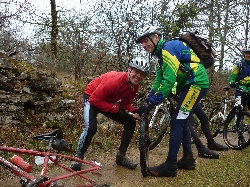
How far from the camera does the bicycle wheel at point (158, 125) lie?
6.24 m

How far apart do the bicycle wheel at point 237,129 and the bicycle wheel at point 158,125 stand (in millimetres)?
1759

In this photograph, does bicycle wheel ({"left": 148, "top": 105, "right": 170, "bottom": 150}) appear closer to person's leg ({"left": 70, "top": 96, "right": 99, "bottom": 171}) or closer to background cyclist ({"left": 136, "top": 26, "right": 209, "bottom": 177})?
background cyclist ({"left": 136, "top": 26, "right": 209, "bottom": 177})

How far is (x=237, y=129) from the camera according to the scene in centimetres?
708

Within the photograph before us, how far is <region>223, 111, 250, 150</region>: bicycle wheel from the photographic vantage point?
6.89 metres

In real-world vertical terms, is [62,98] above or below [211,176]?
above

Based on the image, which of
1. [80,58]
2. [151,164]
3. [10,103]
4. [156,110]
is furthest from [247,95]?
[80,58]

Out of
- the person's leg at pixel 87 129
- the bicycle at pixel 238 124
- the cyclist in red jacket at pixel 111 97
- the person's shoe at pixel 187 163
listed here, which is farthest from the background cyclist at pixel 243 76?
the person's leg at pixel 87 129

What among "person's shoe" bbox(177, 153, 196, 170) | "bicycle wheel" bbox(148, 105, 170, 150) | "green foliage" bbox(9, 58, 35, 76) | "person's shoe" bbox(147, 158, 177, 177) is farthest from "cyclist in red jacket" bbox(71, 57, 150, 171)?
"green foliage" bbox(9, 58, 35, 76)

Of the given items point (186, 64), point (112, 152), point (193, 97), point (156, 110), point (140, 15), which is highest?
point (140, 15)

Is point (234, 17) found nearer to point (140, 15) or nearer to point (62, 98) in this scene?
point (140, 15)

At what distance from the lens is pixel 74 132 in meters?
7.35

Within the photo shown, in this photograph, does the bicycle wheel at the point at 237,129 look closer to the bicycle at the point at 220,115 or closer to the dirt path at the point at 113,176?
Answer: the bicycle at the point at 220,115

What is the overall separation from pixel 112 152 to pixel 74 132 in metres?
1.39

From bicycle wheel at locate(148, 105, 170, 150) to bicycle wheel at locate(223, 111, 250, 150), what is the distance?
1.76 m
